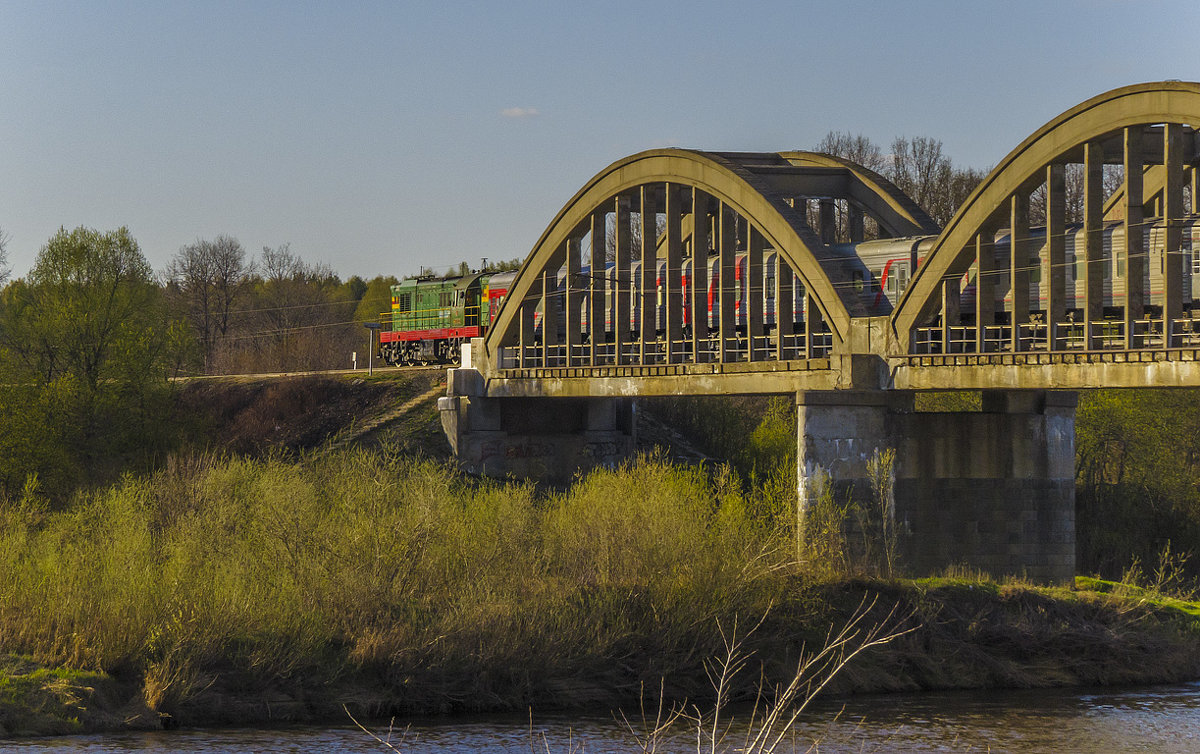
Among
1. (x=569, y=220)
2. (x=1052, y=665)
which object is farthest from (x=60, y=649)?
(x=569, y=220)

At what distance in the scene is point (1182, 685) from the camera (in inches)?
1307

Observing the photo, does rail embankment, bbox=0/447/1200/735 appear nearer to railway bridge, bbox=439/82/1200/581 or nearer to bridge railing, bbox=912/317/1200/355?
railway bridge, bbox=439/82/1200/581

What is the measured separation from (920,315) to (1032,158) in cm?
479

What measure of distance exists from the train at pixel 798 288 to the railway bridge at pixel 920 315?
0.10m

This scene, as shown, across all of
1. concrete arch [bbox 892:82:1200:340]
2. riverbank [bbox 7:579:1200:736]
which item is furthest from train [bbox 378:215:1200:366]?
riverbank [bbox 7:579:1200:736]

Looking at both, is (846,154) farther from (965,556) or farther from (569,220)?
(965,556)

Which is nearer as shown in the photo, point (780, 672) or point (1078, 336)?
point (780, 672)

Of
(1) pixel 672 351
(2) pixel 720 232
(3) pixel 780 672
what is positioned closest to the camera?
(3) pixel 780 672

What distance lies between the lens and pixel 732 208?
44.8 m

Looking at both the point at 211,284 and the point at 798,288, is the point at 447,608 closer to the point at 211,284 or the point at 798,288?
the point at 798,288

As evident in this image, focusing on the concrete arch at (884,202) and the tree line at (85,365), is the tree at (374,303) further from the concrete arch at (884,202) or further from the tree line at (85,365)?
the concrete arch at (884,202)

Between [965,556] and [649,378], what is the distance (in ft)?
35.6

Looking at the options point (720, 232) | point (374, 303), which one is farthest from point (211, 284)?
point (720, 232)

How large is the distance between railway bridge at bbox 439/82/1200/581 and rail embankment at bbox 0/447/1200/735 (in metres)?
4.62
